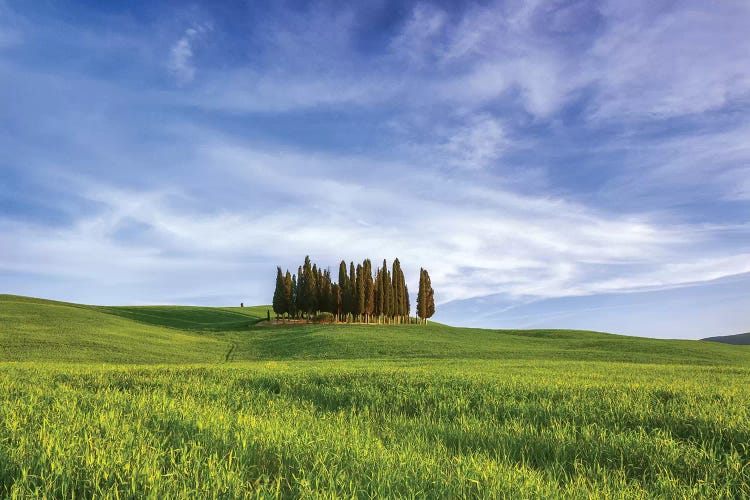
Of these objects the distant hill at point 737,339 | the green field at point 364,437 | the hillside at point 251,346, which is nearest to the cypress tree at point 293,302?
the hillside at point 251,346

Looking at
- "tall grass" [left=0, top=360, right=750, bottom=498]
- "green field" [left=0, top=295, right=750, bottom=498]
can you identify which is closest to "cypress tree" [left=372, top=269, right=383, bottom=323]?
"green field" [left=0, top=295, right=750, bottom=498]

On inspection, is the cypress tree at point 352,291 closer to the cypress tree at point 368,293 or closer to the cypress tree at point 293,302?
the cypress tree at point 368,293

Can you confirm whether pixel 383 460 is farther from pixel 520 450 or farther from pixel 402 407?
pixel 402 407

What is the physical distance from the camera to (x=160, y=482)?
153 inches

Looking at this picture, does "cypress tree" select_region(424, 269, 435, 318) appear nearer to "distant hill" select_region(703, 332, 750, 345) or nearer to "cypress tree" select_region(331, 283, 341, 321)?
"cypress tree" select_region(331, 283, 341, 321)

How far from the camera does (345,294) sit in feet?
266

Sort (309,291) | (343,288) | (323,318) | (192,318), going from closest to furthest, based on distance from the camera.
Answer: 1. (343,288)
2. (309,291)
3. (323,318)
4. (192,318)

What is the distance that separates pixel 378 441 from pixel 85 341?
46.1 metres

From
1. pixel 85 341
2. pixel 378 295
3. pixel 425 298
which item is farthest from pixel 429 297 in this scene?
pixel 85 341

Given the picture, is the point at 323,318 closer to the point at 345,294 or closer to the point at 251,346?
the point at 345,294

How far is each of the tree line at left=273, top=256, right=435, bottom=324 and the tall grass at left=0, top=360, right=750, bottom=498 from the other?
70.5 m

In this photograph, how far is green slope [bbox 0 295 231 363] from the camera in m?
37.1

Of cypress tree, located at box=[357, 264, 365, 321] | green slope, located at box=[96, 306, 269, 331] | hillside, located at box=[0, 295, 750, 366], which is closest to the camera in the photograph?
hillside, located at box=[0, 295, 750, 366]

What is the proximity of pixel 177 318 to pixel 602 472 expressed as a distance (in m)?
88.7
